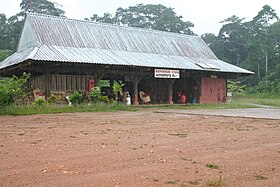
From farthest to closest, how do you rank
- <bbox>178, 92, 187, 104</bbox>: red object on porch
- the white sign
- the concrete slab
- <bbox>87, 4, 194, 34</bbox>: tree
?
<bbox>87, 4, 194, 34</bbox>: tree → <bbox>178, 92, 187, 104</bbox>: red object on porch → the white sign → the concrete slab

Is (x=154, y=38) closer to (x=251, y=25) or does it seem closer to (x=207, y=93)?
(x=207, y=93)

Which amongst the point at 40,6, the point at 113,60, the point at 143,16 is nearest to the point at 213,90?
the point at 113,60

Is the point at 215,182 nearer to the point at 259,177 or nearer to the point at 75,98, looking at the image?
the point at 259,177

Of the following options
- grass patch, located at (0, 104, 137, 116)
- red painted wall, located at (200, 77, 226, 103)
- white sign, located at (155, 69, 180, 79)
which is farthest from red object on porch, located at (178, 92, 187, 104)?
grass patch, located at (0, 104, 137, 116)

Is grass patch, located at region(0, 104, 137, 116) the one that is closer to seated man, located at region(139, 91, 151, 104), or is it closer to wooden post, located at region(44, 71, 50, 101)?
wooden post, located at region(44, 71, 50, 101)

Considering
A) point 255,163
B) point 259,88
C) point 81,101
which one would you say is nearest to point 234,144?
point 255,163

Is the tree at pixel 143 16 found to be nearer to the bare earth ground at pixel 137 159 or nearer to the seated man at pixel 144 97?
the seated man at pixel 144 97

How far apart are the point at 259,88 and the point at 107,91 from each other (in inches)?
907

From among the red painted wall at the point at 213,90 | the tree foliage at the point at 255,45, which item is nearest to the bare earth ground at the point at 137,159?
the red painted wall at the point at 213,90

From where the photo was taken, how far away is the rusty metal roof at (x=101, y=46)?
19.3m

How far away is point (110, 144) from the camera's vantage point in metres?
6.41

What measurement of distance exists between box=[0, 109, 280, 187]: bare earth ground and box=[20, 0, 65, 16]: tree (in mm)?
48592

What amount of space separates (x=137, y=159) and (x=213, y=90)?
819 inches

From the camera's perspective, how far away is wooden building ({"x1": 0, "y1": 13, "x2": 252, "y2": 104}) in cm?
1886
